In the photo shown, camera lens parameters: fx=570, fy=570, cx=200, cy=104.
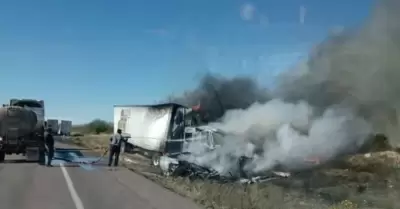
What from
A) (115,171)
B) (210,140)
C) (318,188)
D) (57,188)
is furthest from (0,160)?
(318,188)

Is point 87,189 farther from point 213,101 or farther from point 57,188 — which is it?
point 213,101

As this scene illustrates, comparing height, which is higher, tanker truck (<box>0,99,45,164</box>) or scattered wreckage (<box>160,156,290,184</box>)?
tanker truck (<box>0,99,45,164</box>)

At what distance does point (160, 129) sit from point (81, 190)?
15.1 metres

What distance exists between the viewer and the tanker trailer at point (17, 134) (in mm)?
26062

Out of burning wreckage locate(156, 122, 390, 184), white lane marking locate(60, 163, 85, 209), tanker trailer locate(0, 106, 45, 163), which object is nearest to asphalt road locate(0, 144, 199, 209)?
white lane marking locate(60, 163, 85, 209)

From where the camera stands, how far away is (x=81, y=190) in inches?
590

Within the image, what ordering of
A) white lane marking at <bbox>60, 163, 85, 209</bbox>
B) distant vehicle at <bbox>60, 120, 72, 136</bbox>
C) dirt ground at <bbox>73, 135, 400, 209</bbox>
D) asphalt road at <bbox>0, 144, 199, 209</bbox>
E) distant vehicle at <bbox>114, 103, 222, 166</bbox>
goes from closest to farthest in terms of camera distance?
white lane marking at <bbox>60, 163, 85, 209</bbox>, asphalt road at <bbox>0, 144, 199, 209</bbox>, dirt ground at <bbox>73, 135, 400, 209</bbox>, distant vehicle at <bbox>114, 103, 222, 166</bbox>, distant vehicle at <bbox>60, 120, 72, 136</bbox>

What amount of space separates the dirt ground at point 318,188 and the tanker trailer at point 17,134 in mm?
4341

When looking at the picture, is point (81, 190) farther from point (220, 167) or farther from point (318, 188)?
point (318, 188)

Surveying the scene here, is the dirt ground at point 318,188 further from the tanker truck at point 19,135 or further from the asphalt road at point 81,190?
the tanker truck at point 19,135

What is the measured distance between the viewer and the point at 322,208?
14.0m

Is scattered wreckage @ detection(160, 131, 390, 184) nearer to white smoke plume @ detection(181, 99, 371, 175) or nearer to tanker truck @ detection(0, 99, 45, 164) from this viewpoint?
white smoke plume @ detection(181, 99, 371, 175)

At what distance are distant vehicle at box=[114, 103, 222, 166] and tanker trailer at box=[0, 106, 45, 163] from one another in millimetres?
5492

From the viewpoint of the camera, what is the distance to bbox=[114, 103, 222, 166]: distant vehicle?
86.1 feet
